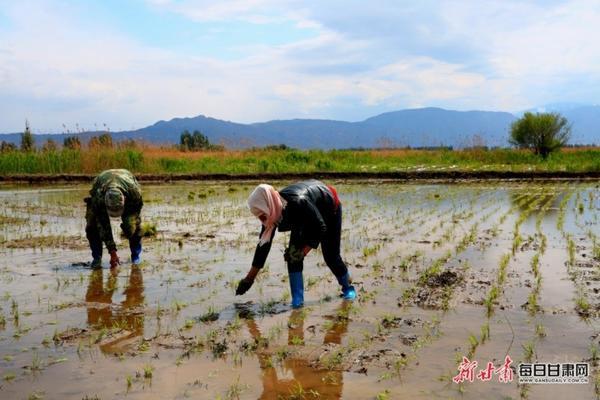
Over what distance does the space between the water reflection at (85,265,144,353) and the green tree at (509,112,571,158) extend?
21841 mm

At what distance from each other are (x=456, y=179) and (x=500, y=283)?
1304cm

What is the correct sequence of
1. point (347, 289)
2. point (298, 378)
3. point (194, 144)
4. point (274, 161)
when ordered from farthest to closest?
1. point (194, 144)
2. point (274, 161)
3. point (347, 289)
4. point (298, 378)

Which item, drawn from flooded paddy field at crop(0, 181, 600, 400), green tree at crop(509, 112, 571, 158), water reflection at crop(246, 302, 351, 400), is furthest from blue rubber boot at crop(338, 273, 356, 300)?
green tree at crop(509, 112, 571, 158)

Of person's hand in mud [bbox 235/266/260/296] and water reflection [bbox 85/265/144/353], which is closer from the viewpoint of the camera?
water reflection [bbox 85/265/144/353]

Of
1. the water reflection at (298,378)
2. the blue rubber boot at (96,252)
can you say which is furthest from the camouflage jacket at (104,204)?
the water reflection at (298,378)

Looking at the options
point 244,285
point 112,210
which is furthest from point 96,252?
point 244,285

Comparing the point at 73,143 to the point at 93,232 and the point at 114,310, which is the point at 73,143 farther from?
the point at 114,310

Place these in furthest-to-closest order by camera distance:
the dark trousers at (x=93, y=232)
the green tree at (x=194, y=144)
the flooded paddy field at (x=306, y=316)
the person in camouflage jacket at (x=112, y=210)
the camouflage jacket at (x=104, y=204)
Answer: the green tree at (x=194, y=144)
the dark trousers at (x=93, y=232)
the camouflage jacket at (x=104, y=204)
the person in camouflage jacket at (x=112, y=210)
the flooded paddy field at (x=306, y=316)

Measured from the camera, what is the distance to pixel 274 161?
77.0ft

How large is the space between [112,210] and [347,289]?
274cm

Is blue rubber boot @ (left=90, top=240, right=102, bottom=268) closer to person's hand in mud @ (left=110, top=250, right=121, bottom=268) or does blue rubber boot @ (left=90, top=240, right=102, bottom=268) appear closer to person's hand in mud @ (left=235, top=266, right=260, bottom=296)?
person's hand in mud @ (left=110, top=250, right=121, bottom=268)

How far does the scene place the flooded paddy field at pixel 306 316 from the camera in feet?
11.2

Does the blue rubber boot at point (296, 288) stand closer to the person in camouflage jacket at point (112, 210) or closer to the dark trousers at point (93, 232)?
the person in camouflage jacket at point (112, 210)

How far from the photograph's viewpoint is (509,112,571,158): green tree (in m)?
24.5
